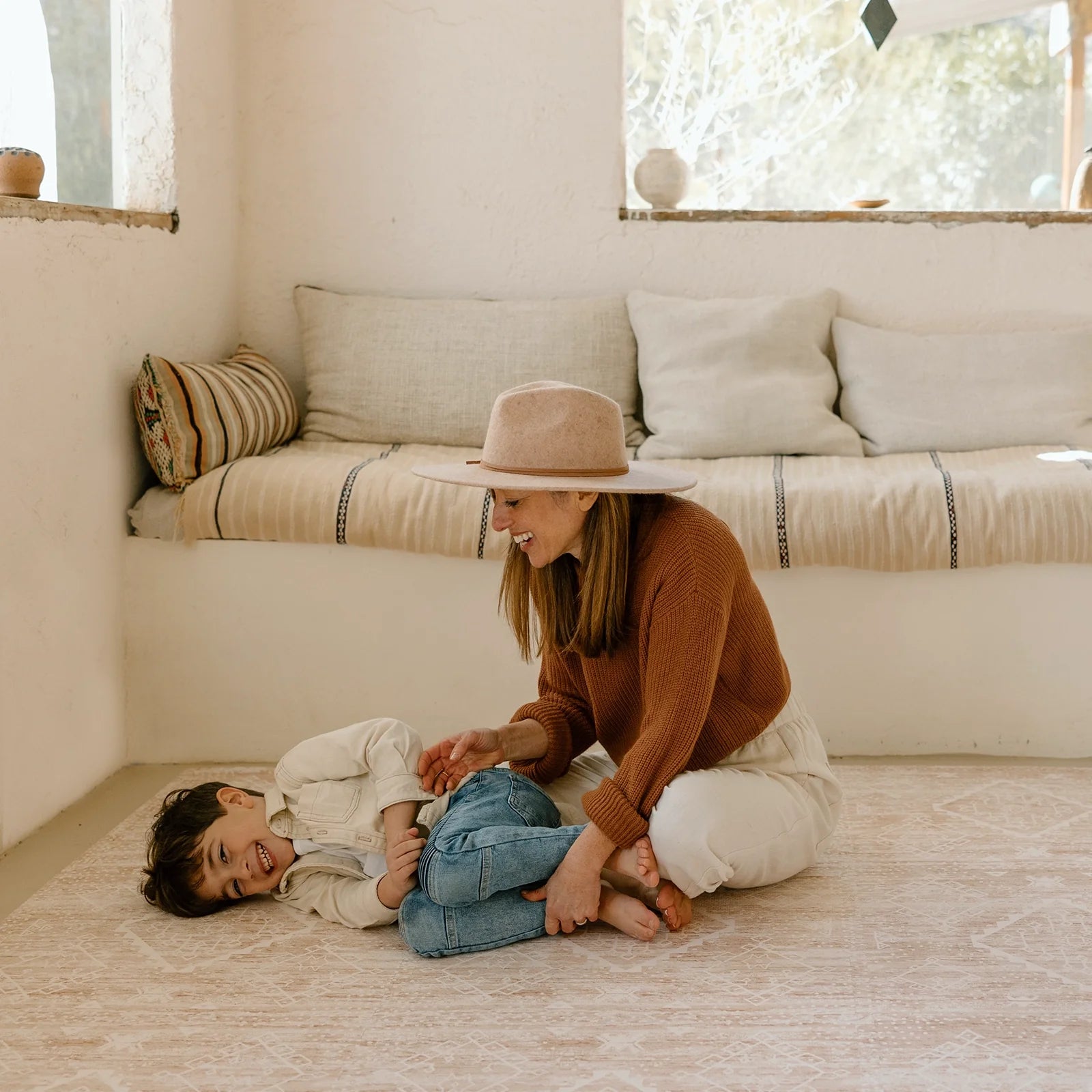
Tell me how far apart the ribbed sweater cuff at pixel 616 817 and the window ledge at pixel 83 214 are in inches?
56.2

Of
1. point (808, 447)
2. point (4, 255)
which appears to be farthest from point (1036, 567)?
point (4, 255)

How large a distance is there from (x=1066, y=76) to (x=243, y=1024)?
3.66 m

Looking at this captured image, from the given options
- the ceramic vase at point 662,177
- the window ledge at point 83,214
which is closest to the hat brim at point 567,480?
the window ledge at point 83,214

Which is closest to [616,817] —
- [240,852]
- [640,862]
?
[640,862]

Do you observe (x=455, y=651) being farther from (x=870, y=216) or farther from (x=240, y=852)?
(x=870, y=216)

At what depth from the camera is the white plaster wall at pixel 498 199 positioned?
3.49 m

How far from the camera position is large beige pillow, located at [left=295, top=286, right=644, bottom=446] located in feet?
10.9

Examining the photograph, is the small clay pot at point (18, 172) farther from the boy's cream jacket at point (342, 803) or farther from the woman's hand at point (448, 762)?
the woman's hand at point (448, 762)

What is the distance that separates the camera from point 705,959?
175cm

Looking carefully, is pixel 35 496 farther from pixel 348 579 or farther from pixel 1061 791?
pixel 1061 791

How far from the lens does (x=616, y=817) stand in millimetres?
1758

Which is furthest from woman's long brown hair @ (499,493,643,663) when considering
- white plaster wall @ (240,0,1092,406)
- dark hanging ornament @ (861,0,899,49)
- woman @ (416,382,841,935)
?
dark hanging ornament @ (861,0,899,49)

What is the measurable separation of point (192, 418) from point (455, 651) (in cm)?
76

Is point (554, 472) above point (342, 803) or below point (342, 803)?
above
